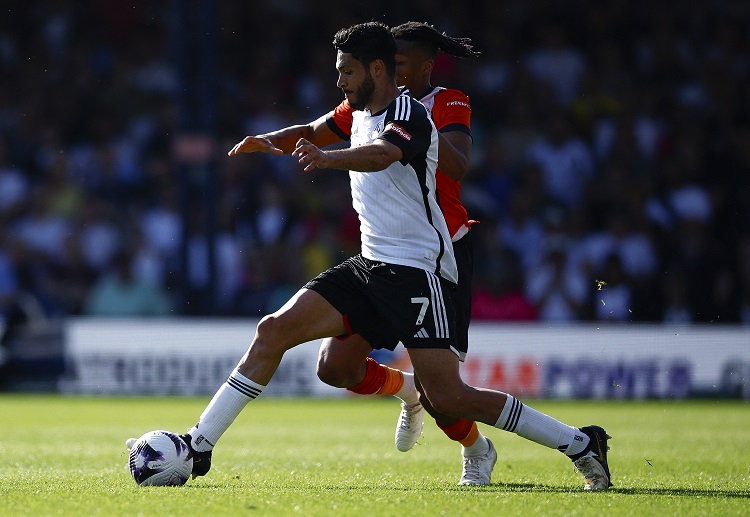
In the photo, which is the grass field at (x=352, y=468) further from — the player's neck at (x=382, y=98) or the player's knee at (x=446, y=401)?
the player's neck at (x=382, y=98)

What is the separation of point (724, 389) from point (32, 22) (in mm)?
12323

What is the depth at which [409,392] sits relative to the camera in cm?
731

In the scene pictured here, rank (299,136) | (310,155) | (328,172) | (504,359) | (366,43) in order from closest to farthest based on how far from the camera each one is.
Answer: (310,155)
(366,43)
(299,136)
(504,359)
(328,172)

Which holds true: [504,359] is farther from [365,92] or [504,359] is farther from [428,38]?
[365,92]

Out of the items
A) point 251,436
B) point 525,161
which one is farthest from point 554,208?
point 251,436

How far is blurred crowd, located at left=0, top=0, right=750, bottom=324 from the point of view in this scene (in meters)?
15.4

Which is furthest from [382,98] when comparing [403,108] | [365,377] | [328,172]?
[328,172]

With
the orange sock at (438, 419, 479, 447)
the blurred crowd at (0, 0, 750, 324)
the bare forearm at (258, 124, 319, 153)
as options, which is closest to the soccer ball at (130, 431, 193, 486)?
the orange sock at (438, 419, 479, 447)

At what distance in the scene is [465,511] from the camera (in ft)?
17.6

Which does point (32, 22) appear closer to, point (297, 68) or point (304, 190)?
point (297, 68)

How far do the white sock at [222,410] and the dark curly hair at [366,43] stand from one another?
1.71m

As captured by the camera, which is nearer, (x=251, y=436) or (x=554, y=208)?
(x=251, y=436)

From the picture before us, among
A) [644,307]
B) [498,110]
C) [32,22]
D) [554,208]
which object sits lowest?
[644,307]

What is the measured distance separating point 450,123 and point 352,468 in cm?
213
